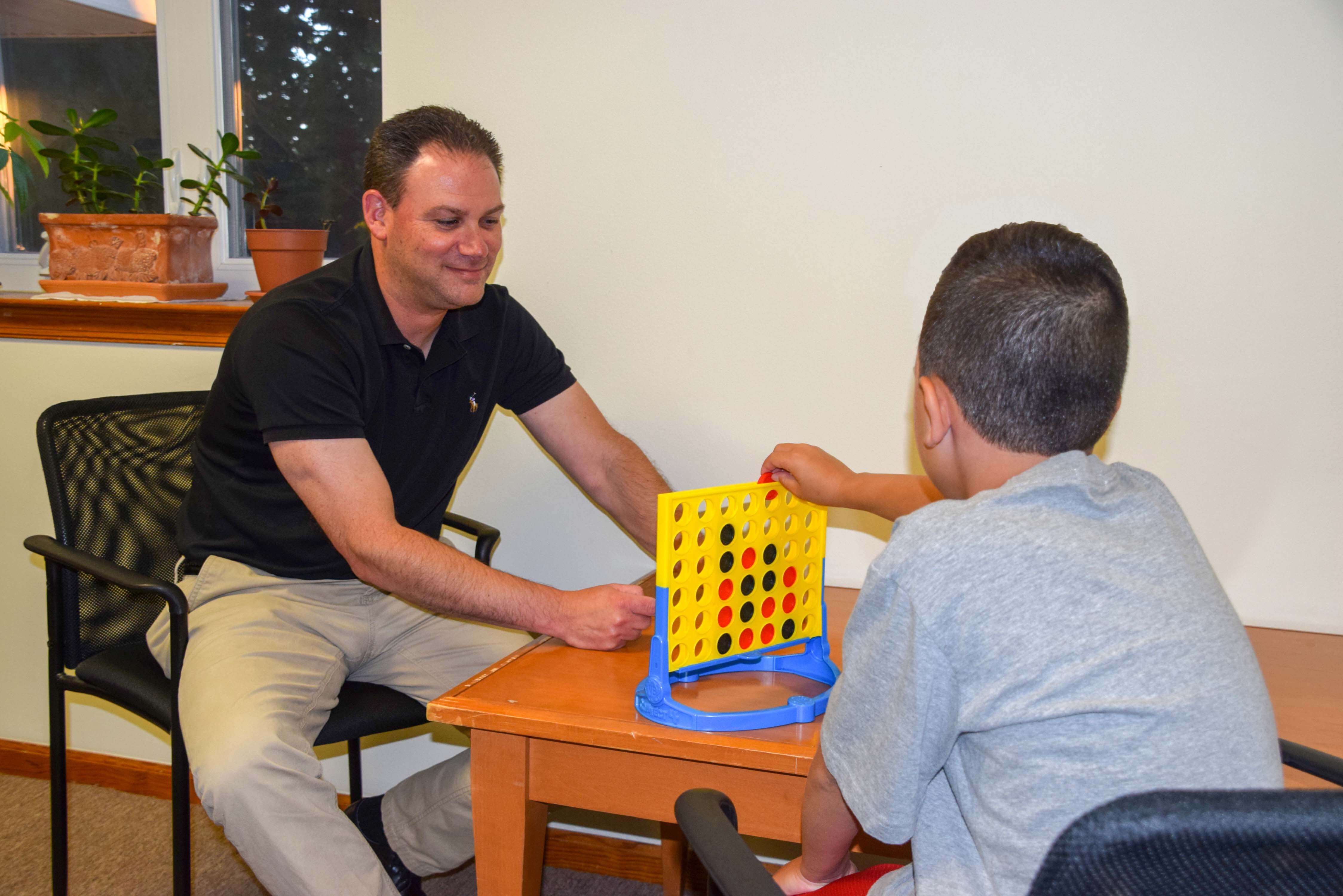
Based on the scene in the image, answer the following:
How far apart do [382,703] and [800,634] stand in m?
0.77

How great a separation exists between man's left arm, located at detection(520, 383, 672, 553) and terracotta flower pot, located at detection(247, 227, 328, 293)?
0.64 meters

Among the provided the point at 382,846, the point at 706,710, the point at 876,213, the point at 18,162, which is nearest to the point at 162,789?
the point at 382,846

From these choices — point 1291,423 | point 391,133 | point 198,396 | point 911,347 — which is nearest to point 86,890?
point 198,396

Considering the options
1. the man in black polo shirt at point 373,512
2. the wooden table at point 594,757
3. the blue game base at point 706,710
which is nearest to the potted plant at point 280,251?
the man in black polo shirt at point 373,512

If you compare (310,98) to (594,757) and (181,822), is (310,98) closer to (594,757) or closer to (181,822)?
(181,822)

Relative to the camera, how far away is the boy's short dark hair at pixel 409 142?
5.32ft

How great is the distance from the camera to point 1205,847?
1.62ft

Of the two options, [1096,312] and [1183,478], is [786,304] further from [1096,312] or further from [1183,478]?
[1096,312]

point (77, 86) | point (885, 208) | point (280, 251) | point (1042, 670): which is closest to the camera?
point (1042, 670)

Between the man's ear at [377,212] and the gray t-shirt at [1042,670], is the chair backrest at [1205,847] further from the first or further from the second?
the man's ear at [377,212]

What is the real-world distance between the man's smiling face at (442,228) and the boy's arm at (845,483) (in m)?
0.62

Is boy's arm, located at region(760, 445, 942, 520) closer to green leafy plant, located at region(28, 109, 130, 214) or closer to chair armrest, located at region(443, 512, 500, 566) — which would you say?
chair armrest, located at region(443, 512, 500, 566)

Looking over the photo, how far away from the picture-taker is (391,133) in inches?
64.4

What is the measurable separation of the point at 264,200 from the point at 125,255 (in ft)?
1.18
